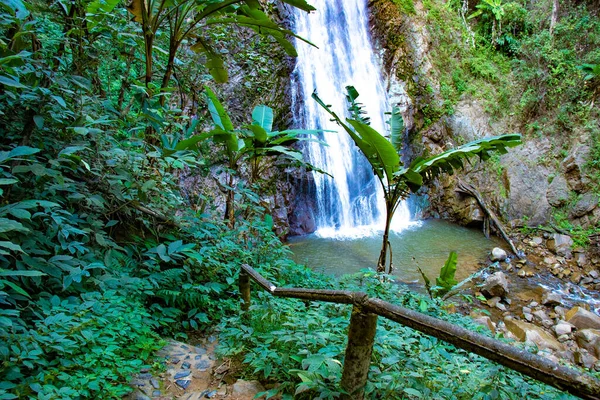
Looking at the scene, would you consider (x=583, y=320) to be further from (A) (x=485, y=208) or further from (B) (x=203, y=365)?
(B) (x=203, y=365)

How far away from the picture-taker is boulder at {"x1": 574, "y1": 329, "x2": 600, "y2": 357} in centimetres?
497

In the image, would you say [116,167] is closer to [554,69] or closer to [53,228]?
[53,228]

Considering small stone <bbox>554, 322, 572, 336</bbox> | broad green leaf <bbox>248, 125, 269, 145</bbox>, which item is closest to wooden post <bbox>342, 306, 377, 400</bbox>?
broad green leaf <bbox>248, 125, 269, 145</bbox>

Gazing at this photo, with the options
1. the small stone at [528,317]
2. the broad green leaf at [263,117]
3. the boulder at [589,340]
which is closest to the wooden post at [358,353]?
the broad green leaf at [263,117]

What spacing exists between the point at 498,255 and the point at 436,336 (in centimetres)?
809

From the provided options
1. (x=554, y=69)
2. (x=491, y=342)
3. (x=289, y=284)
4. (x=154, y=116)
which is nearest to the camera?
(x=491, y=342)

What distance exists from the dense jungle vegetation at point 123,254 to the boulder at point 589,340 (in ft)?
11.4

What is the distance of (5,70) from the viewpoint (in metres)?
2.07

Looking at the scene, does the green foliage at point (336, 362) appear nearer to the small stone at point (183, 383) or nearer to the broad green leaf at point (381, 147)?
the small stone at point (183, 383)

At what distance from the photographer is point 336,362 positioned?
183cm

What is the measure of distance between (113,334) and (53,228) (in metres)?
0.76

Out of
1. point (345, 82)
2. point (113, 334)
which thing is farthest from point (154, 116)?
point (345, 82)

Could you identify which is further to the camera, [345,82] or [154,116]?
[345,82]

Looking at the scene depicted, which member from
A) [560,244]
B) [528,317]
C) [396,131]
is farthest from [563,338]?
[560,244]
